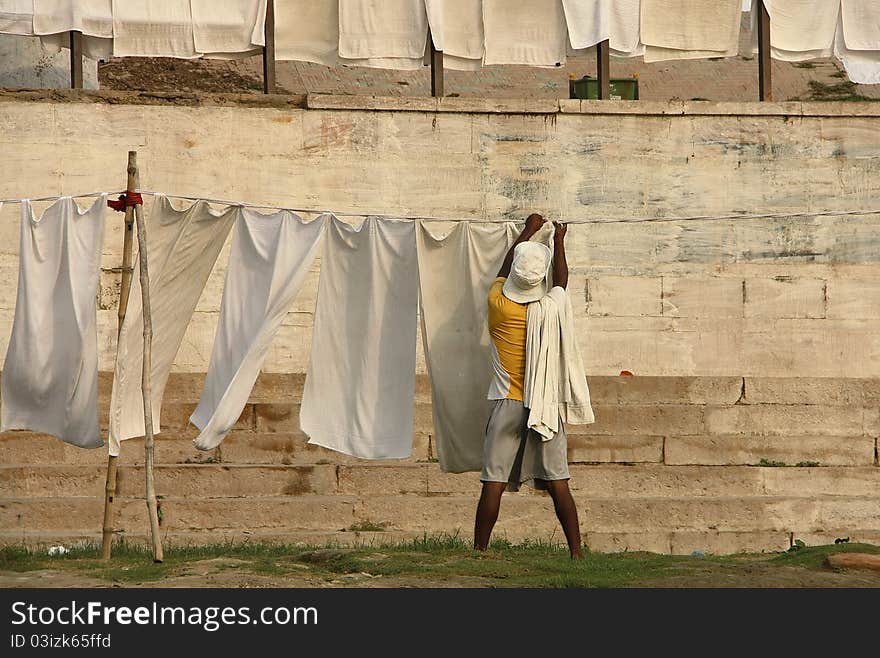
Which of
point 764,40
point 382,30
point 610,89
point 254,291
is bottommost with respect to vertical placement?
point 254,291

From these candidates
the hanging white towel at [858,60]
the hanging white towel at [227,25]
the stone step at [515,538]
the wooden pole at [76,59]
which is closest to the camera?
the stone step at [515,538]

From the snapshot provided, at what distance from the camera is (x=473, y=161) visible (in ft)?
39.1

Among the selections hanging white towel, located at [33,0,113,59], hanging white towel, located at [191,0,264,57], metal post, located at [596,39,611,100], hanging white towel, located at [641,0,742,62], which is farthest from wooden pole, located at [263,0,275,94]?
hanging white towel, located at [641,0,742,62]

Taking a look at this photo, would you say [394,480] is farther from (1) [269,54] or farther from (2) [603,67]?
(2) [603,67]

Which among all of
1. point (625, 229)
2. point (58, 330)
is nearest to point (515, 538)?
point (58, 330)

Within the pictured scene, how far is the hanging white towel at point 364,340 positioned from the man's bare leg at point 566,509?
99cm

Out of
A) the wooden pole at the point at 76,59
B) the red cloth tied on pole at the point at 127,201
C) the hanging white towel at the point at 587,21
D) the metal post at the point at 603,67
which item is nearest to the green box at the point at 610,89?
the metal post at the point at 603,67

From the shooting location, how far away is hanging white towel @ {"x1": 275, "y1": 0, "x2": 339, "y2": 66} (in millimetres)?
11977

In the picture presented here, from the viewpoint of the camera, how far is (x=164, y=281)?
8508mm

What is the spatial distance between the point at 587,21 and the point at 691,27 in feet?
3.07

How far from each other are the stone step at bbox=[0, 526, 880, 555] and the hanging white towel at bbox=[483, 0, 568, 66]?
4.30 meters

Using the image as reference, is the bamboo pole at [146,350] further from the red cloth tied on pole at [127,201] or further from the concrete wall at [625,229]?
the concrete wall at [625,229]

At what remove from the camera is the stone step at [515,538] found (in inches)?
359

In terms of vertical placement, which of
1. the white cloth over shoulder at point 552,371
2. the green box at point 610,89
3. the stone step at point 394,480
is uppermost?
the green box at point 610,89
